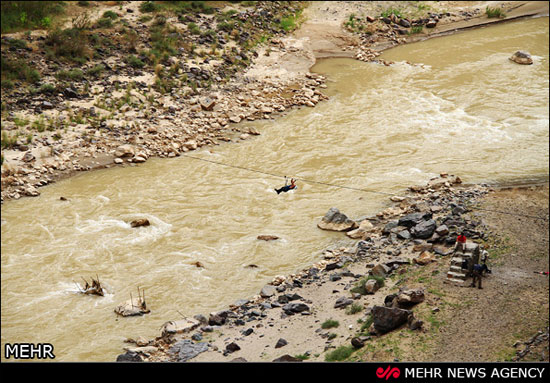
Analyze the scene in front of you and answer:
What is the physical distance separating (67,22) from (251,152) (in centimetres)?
1278

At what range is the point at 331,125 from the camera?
23828 millimetres

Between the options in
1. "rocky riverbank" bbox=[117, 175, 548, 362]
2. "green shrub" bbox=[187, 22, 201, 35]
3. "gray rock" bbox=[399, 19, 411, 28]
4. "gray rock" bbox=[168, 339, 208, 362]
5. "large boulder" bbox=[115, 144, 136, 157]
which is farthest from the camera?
"gray rock" bbox=[399, 19, 411, 28]

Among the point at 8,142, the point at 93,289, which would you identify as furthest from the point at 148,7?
the point at 93,289

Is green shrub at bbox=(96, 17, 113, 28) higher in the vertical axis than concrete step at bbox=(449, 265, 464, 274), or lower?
higher

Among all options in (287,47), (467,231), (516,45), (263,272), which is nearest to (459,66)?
(516,45)

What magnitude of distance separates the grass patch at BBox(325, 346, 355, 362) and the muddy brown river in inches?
158

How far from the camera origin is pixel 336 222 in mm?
16562

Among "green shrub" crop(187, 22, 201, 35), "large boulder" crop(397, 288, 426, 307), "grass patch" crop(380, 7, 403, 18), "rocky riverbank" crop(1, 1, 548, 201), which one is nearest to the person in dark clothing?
"large boulder" crop(397, 288, 426, 307)

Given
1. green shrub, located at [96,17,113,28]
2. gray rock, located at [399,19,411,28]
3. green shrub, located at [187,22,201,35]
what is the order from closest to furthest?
green shrub, located at [96,17,113,28]
green shrub, located at [187,22,201,35]
gray rock, located at [399,19,411,28]

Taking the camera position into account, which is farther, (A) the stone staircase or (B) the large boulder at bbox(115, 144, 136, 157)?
(B) the large boulder at bbox(115, 144, 136, 157)

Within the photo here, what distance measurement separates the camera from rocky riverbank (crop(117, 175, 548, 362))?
1046 centimetres

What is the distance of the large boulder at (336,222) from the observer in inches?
647
